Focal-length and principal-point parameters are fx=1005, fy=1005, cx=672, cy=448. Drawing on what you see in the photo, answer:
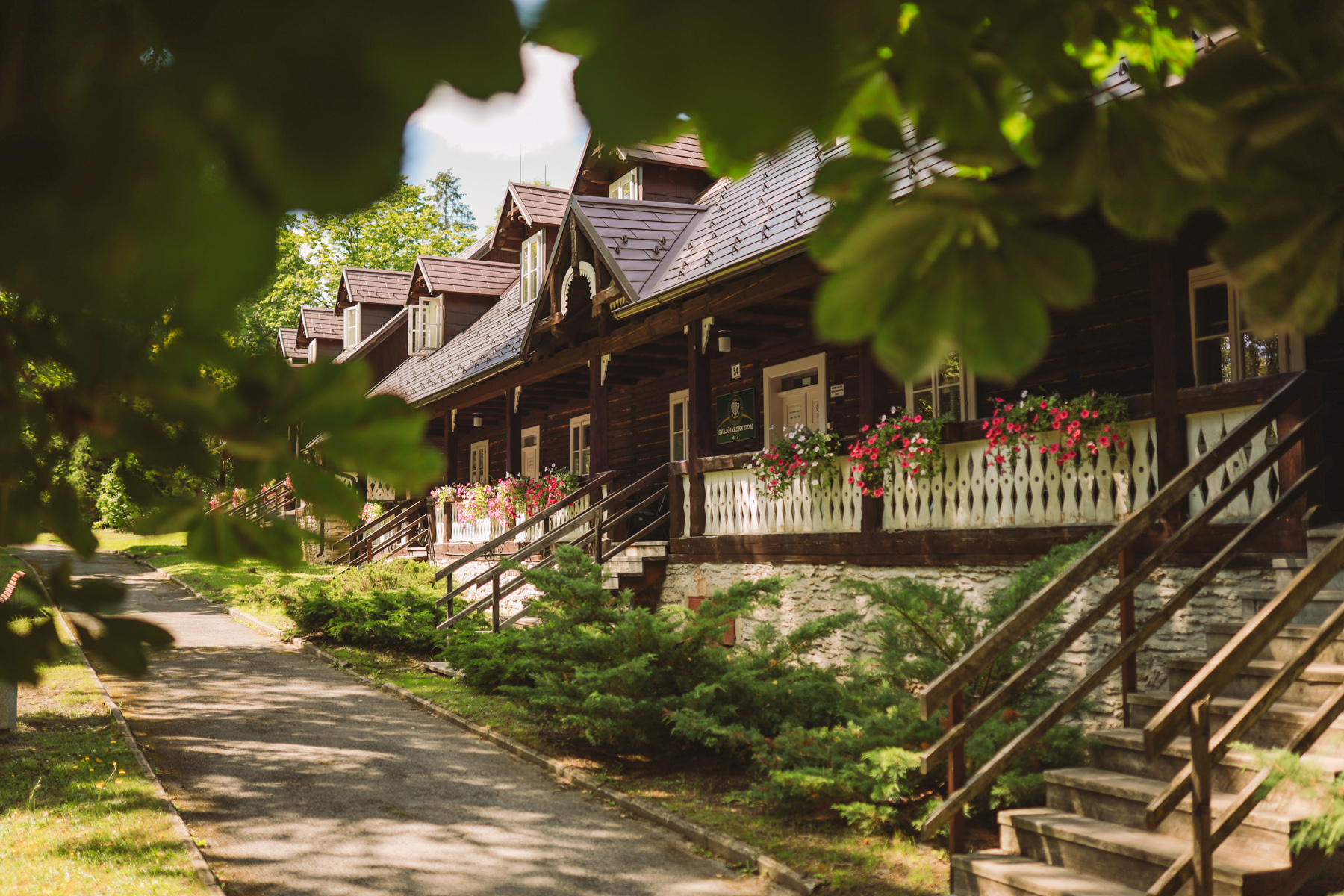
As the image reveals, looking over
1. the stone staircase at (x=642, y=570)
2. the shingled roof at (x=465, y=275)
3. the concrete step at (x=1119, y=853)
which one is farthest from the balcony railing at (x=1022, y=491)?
the shingled roof at (x=465, y=275)

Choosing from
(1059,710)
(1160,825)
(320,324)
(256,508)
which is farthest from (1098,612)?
(320,324)

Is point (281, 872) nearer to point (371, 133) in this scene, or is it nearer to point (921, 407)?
point (371, 133)

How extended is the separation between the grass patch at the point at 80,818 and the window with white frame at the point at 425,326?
658 inches

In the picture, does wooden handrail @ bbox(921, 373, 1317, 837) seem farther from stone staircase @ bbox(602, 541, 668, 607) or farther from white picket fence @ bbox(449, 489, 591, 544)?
white picket fence @ bbox(449, 489, 591, 544)

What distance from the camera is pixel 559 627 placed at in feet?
27.2

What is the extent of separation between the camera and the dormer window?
57.2 feet

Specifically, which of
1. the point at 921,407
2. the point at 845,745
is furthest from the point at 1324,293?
the point at 921,407

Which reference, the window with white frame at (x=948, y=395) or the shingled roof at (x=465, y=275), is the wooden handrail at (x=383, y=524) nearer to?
the shingled roof at (x=465, y=275)

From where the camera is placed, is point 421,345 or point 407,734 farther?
point 421,345

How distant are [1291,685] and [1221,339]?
4403mm

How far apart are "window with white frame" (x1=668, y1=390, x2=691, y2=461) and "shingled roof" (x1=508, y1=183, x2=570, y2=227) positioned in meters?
6.05

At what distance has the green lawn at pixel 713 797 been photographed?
5.52 meters

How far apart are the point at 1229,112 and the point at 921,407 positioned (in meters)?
10.3

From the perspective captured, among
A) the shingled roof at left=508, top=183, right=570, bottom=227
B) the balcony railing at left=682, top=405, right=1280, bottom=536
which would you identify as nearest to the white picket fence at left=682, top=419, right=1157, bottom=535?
the balcony railing at left=682, top=405, right=1280, bottom=536
